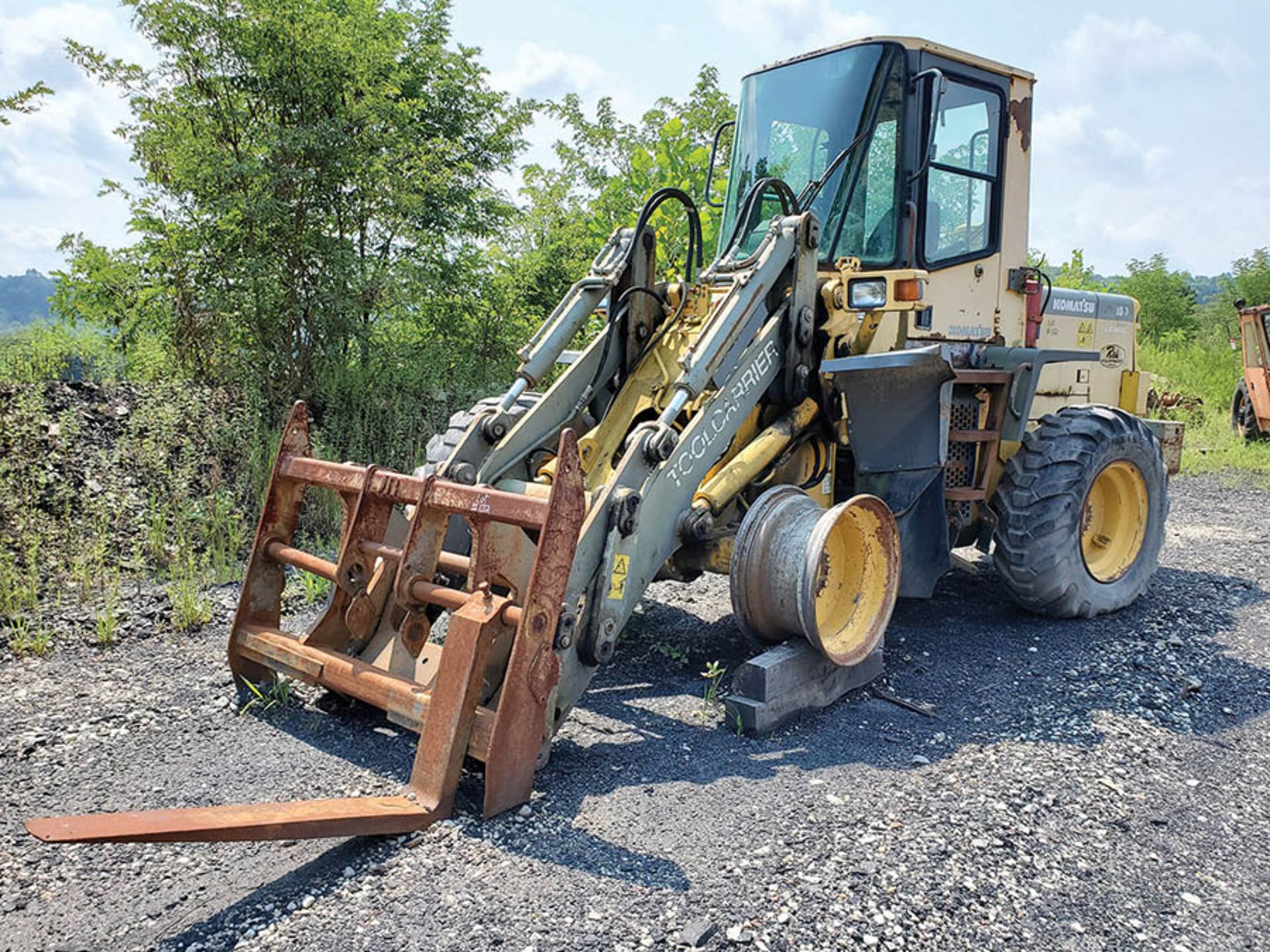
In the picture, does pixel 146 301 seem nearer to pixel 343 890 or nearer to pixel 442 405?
pixel 442 405

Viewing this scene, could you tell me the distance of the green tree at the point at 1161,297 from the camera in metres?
24.8

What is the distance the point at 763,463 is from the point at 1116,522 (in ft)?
→ 9.05

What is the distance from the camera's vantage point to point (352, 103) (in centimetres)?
777

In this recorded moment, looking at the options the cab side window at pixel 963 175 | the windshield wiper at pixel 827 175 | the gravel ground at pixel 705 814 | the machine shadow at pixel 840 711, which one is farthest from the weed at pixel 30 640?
the cab side window at pixel 963 175

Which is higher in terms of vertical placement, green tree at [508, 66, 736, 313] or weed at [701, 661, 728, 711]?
green tree at [508, 66, 736, 313]

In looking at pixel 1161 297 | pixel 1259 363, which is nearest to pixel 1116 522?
pixel 1259 363

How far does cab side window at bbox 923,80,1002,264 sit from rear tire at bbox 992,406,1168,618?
1162mm

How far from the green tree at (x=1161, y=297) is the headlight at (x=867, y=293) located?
22.5m

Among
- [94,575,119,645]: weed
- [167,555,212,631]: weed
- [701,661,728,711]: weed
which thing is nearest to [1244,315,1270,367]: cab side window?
[701,661,728,711]: weed

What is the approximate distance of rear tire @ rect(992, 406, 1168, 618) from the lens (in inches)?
205

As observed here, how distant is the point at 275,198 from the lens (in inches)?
290

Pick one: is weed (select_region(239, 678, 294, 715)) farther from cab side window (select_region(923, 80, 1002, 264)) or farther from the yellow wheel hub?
the yellow wheel hub

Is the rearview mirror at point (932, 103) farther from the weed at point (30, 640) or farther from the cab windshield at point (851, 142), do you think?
the weed at point (30, 640)

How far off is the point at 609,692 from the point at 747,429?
145 centimetres
